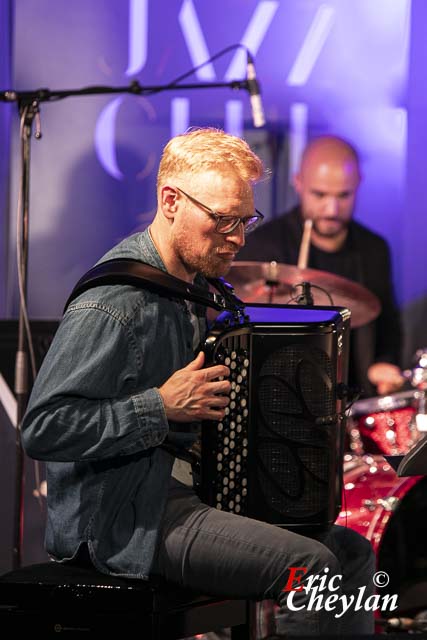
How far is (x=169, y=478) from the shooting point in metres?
2.53

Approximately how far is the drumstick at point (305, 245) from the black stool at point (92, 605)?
103 inches

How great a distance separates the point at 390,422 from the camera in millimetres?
4301

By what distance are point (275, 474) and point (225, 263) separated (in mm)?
557

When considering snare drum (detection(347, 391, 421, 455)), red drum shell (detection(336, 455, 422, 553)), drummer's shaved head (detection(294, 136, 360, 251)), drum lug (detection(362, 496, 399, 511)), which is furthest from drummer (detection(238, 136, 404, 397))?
drum lug (detection(362, 496, 399, 511))

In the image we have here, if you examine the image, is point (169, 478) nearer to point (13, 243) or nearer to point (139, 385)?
point (139, 385)

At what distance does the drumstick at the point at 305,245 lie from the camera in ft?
16.0

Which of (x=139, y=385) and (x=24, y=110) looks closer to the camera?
(x=139, y=385)

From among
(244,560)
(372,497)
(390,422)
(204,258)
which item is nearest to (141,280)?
(204,258)

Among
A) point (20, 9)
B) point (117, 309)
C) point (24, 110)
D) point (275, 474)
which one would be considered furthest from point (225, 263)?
point (20, 9)

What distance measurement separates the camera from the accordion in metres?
2.56

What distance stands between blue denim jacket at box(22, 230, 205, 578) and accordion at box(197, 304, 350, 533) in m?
0.12

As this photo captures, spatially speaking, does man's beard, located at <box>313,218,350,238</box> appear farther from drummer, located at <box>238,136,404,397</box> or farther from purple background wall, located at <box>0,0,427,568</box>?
purple background wall, located at <box>0,0,427,568</box>

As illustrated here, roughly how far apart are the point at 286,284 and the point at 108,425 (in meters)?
1.68

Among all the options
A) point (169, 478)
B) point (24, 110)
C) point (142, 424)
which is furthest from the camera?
point (24, 110)
